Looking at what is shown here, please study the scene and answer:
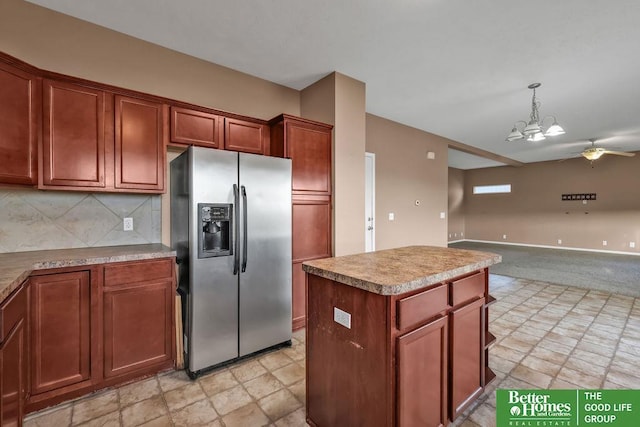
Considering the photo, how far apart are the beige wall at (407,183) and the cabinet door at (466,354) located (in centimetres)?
273

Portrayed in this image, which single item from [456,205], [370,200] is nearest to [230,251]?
[370,200]

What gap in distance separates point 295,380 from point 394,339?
4.11 ft

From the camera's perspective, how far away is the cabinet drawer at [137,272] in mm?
1999

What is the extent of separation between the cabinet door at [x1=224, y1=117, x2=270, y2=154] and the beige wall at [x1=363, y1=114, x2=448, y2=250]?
2020 millimetres

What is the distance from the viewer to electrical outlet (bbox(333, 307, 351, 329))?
1.42 m

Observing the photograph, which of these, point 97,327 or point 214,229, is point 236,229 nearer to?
point 214,229

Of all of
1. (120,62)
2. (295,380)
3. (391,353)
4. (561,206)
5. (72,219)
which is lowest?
(295,380)

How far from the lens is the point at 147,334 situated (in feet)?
7.04

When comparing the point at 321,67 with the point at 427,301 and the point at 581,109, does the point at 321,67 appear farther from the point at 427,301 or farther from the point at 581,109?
the point at 581,109

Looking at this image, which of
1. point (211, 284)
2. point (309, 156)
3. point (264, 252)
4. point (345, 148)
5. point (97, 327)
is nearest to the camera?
point (97, 327)

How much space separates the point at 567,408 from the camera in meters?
1.83

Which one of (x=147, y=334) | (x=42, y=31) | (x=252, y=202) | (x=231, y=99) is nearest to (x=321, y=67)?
(x=231, y=99)

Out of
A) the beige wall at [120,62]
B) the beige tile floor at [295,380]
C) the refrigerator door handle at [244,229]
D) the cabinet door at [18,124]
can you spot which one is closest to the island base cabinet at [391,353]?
the beige tile floor at [295,380]

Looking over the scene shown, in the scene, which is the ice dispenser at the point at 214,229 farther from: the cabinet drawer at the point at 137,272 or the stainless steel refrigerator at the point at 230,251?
the cabinet drawer at the point at 137,272
